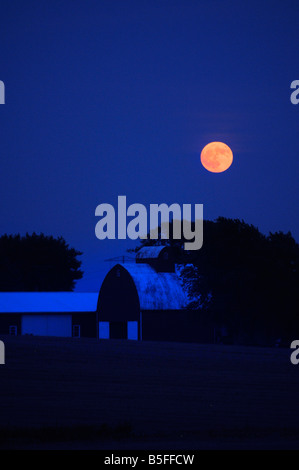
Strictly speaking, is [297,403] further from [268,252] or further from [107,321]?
[107,321]

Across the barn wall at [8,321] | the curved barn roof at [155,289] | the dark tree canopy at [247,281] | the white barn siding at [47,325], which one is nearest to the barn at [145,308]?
the curved barn roof at [155,289]

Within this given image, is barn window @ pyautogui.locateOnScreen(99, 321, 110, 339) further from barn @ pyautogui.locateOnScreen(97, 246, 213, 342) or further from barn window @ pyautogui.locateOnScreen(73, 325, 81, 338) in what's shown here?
barn window @ pyautogui.locateOnScreen(73, 325, 81, 338)

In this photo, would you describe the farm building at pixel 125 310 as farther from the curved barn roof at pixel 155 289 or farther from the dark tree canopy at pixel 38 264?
the dark tree canopy at pixel 38 264

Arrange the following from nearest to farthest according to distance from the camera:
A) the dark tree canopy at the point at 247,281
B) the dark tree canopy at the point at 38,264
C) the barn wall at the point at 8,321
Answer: the dark tree canopy at the point at 247,281
the barn wall at the point at 8,321
the dark tree canopy at the point at 38,264

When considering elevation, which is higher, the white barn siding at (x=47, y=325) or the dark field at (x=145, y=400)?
the white barn siding at (x=47, y=325)

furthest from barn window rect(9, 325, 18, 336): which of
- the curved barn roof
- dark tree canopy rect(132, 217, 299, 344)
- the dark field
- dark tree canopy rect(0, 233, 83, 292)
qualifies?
dark tree canopy rect(0, 233, 83, 292)

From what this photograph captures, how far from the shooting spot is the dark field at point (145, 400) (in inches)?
788

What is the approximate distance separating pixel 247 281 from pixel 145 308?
12.0 m

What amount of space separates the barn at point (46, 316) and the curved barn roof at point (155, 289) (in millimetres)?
7235

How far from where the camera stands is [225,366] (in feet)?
128

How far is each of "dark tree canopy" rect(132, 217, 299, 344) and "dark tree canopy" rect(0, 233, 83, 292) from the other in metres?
59.6

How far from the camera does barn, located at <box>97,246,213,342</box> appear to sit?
6556 cm

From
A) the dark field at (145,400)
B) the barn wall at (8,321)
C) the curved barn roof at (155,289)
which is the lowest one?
the dark field at (145,400)
